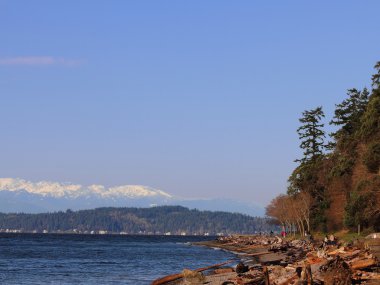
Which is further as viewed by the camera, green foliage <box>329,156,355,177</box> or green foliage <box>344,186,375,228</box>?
green foliage <box>329,156,355,177</box>

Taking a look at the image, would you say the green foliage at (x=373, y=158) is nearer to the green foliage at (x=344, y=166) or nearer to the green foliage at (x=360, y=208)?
the green foliage at (x=360, y=208)

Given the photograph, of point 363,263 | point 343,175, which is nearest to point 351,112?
point 343,175

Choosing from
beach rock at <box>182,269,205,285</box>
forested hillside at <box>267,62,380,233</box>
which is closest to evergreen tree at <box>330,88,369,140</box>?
forested hillside at <box>267,62,380,233</box>

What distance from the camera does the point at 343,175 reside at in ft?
330

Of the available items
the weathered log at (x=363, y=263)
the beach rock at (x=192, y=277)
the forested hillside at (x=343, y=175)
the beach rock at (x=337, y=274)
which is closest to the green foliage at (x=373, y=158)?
the forested hillside at (x=343, y=175)

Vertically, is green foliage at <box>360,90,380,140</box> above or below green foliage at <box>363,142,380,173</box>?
above

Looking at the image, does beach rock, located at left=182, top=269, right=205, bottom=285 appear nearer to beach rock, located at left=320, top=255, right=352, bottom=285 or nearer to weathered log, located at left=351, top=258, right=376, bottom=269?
weathered log, located at left=351, top=258, right=376, bottom=269

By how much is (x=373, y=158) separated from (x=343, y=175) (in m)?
22.2

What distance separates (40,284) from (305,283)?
30.1 m

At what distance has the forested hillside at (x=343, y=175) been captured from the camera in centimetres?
7888

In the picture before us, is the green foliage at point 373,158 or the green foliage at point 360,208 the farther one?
the green foliage at point 373,158

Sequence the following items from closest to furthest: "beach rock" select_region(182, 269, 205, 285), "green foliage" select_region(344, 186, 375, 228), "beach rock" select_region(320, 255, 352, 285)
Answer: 1. "beach rock" select_region(320, 255, 352, 285)
2. "beach rock" select_region(182, 269, 205, 285)
3. "green foliage" select_region(344, 186, 375, 228)

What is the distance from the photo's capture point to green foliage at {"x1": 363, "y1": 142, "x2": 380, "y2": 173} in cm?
7825

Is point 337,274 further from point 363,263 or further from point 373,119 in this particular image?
point 373,119
